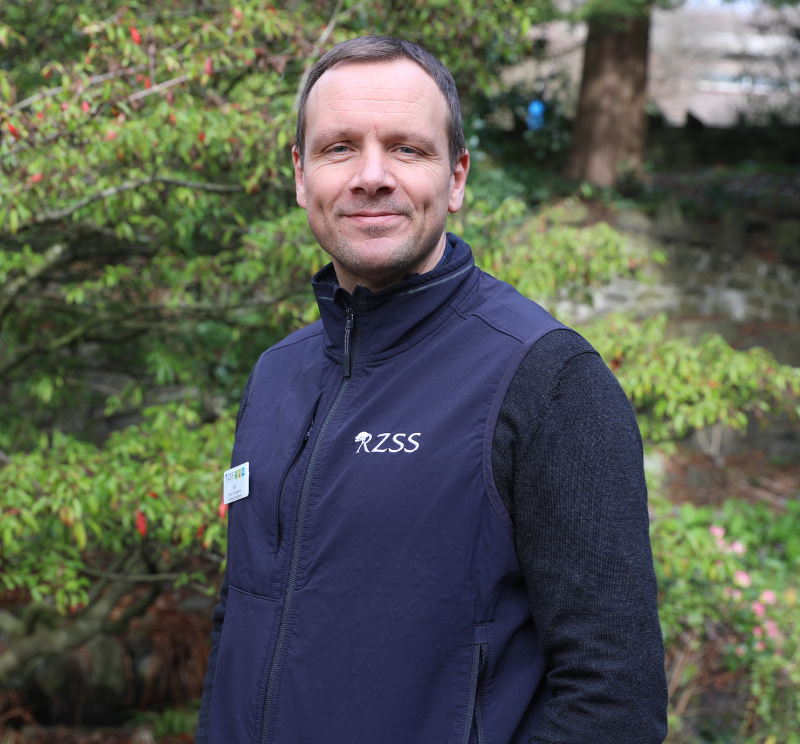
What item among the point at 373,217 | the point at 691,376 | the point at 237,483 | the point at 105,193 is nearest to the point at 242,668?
the point at 237,483

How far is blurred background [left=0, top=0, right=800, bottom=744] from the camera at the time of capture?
2.57 metres

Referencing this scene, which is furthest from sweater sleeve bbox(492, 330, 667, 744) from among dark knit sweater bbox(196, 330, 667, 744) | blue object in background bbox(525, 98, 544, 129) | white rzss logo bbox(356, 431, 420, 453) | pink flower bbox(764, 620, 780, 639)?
blue object in background bbox(525, 98, 544, 129)

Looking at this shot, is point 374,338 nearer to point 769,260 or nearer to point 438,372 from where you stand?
point 438,372

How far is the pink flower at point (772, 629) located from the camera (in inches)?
161

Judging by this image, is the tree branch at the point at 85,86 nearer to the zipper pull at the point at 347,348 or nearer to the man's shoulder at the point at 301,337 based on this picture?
the man's shoulder at the point at 301,337

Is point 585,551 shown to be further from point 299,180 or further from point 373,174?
point 299,180

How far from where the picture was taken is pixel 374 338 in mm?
1374

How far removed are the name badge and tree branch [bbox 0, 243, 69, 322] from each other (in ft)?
7.17

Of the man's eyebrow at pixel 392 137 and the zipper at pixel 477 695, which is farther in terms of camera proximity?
the man's eyebrow at pixel 392 137

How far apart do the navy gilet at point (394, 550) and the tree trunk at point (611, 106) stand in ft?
27.7

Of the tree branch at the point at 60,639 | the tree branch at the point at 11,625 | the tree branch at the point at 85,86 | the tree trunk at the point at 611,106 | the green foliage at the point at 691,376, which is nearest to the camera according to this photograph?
the tree branch at the point at 85,86

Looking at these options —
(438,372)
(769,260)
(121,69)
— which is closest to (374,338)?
(438,372)

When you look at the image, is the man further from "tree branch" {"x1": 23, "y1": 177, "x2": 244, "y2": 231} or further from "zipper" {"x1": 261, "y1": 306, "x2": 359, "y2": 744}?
"tree branch" {"x1": 23, "y1": 177, "x2": 244, "y2": 231}

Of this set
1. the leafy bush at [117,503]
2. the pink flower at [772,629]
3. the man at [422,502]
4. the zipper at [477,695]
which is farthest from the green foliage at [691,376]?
the zipper at [477,695]
